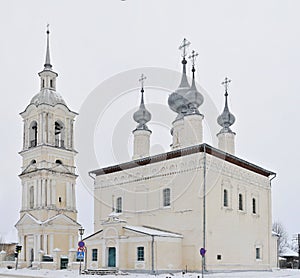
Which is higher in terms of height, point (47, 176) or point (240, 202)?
point (47, 176)

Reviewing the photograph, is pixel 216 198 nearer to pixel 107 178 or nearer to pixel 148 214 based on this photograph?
pixel 148 214

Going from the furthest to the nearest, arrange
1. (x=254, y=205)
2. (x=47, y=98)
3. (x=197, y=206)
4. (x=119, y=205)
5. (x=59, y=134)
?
(x=59, y=134) < (x=47, y=98) < (x=254, y=205) < (x=119, y=205) < (x=197, y=206)

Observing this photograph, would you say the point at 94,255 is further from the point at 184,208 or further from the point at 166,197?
the point at 184,208

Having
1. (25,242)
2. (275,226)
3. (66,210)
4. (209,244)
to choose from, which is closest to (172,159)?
(209,244)

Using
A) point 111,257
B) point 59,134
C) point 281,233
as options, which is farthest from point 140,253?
point 281,233

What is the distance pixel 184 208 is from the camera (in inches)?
1187

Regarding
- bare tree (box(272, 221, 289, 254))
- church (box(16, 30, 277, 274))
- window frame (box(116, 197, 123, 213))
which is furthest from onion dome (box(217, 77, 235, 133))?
bare tree (box(272, 221, 289, 254))

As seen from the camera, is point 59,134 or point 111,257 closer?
point 111,257

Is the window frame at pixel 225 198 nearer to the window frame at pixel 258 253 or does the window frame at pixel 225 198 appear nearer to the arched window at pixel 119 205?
the window frame at pixel 258 253

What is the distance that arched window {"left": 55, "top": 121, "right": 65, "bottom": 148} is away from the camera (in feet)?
136

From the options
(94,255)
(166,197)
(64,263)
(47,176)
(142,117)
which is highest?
(142,117)

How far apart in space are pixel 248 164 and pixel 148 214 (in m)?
7.83

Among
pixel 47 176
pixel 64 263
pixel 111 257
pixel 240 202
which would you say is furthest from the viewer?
pixel 47 176

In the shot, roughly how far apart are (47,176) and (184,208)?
44.9 ft
